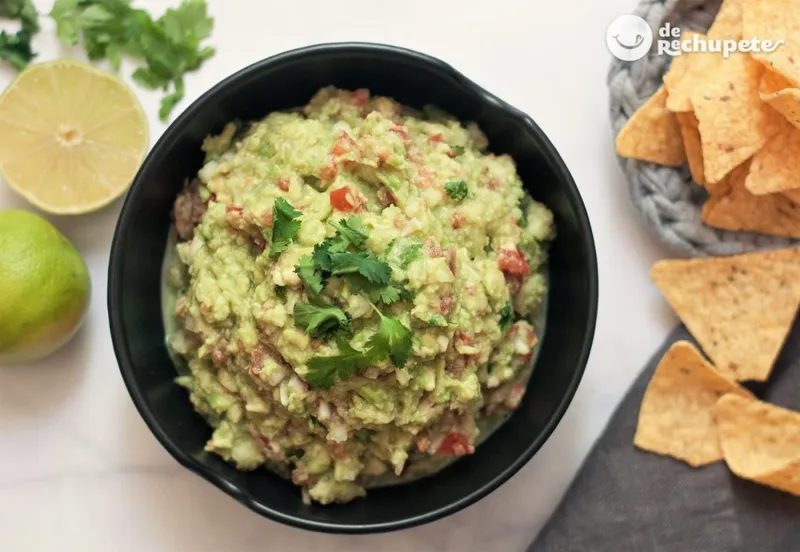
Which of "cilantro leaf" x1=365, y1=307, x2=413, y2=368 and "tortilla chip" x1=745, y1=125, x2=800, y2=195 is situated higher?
"tortilla chip" x1=745, y1=125, x2=800, y2=195

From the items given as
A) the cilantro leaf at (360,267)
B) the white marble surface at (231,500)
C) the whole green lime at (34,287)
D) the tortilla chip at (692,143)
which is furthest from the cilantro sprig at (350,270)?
the tortilla chip at (692,143)

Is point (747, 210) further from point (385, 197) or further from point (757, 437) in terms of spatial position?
point (385, 197)

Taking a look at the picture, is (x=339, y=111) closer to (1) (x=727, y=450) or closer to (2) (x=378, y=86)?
(2) (x=378, y=86)

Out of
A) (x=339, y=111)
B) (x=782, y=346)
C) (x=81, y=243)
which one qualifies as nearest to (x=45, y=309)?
(x=81, y=243)

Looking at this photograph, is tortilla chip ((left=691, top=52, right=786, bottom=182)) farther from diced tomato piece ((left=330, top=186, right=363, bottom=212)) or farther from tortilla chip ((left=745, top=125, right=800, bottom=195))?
diced tomato piece ((left=330, top=186, right=363, bottom=212))

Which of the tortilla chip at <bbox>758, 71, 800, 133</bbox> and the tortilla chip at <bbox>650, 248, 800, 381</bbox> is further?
the tortilla chip at <bbox>650, 248, 800, 381</bbox>

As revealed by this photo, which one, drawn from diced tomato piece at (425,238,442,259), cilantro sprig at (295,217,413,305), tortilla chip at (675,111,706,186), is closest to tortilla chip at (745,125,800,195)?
tortilla chip at (675,111,706,186)

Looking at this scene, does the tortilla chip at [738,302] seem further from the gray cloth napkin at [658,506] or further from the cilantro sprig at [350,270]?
the cilantro sprig at [350,270]
